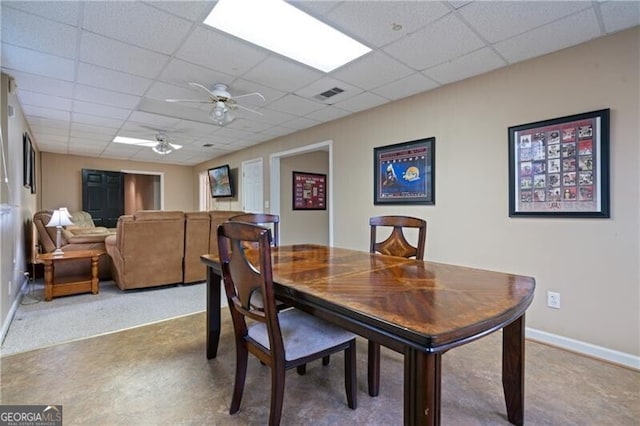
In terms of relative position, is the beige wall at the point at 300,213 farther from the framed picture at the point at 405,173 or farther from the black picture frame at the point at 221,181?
the framed picture at the point at 405,173

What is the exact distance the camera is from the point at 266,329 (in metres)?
1.49

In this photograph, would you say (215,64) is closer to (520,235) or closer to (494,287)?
(494,287)

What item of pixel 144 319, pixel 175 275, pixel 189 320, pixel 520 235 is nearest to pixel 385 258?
pixel 520 235

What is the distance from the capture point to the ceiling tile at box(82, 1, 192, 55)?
75.7 inches

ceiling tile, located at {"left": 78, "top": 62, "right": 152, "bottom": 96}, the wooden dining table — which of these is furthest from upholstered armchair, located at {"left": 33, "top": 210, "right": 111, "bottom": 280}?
the wooden dining table

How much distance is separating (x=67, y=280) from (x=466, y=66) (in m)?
4.76

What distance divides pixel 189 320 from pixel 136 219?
1558 mm

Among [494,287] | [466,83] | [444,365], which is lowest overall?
[444,365]

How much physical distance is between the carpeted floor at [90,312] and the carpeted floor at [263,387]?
→ 257 millimetres

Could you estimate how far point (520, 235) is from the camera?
2.66 m

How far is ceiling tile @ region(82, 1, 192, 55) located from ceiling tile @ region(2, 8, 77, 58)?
0.20 metres

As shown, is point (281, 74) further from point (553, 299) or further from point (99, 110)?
point (553, 299)

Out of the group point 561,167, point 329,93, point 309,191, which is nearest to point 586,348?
point 561,167

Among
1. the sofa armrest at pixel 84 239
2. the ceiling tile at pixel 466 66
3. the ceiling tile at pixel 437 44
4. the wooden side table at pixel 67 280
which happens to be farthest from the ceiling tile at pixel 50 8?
the sofa armrest at pixel 84 239
